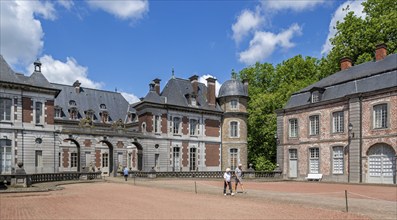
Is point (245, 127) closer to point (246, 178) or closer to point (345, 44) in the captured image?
point (246, 178)

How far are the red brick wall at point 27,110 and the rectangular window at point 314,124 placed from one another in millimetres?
21970

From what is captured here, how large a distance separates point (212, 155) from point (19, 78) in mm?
19725

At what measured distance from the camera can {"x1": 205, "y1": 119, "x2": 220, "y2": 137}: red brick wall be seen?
125ft

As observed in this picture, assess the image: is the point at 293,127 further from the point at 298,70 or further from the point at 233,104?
the point at 298,70

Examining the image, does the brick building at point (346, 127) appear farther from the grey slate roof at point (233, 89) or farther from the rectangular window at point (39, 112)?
the rectangular window at point (39, 112)

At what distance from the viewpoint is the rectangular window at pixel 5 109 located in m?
26.6

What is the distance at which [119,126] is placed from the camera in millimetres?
37062

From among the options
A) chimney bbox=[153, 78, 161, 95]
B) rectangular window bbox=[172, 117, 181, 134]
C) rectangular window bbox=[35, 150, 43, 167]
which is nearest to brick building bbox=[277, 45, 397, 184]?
rectangular window bbox=[172, 117, 181, 134]

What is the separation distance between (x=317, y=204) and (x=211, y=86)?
2811 centimetres

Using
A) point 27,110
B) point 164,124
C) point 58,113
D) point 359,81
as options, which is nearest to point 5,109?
point 27,110

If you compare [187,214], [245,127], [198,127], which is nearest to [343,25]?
[245,127]

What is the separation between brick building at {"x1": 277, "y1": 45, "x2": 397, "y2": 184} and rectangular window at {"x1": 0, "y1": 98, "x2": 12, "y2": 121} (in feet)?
71.6

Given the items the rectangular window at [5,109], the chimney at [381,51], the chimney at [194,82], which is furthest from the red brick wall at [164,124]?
the chimney at [381,51]

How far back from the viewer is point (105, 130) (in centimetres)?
3186
